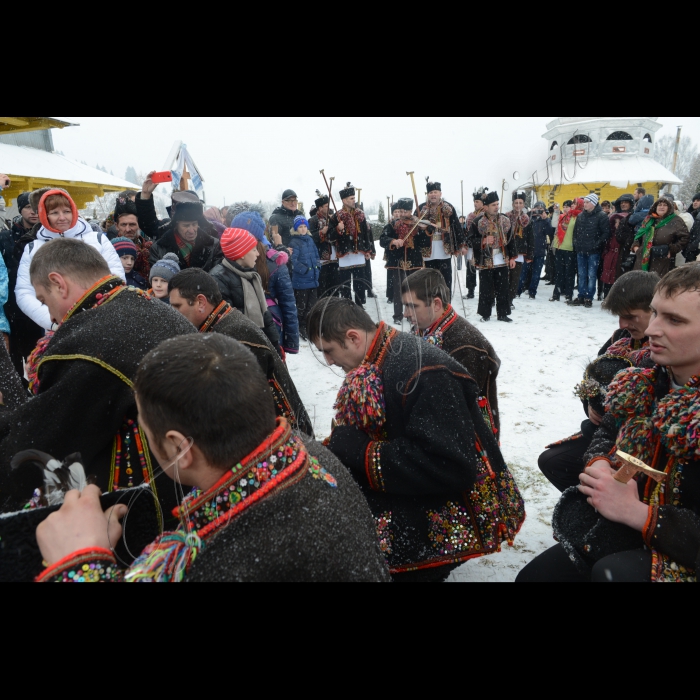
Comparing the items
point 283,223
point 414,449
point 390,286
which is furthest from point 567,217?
point 414,449

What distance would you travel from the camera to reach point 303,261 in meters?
6.01

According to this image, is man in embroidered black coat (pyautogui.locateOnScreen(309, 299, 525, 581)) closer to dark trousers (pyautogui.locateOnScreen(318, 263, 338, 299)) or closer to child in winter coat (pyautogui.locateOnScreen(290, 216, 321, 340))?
child in winter coat (pyautogui.locateOnScreen(290, 216, 321, 340))

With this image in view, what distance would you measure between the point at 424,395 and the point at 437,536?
66 cm

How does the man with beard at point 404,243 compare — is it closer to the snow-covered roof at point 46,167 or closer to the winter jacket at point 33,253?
the winter jacket at point 33,253

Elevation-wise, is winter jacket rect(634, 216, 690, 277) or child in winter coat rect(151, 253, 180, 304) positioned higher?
child in winter coat rect(151, 253, 180, 304)

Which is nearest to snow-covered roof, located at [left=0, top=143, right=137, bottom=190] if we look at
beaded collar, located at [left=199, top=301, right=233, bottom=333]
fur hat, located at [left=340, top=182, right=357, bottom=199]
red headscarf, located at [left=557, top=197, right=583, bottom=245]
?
fur hat, located at [left=340, top=182, right=357, bottom=199]

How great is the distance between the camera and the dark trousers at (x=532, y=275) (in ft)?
32.9

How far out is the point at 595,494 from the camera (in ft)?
5.65

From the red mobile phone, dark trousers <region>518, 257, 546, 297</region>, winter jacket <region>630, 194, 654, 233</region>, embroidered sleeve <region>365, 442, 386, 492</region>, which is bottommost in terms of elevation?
dark trousers <region>518, 257, 546, 297</region>

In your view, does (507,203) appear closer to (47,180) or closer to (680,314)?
(680,314)

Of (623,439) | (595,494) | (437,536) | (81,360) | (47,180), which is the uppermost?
(47,180)

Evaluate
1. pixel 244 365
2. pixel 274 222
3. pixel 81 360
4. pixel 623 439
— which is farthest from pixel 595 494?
pixel 274 222

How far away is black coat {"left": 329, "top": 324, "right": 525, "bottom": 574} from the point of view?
1945 mm

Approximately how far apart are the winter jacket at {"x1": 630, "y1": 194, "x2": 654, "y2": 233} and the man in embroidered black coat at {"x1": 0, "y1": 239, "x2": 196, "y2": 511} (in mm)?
8818
